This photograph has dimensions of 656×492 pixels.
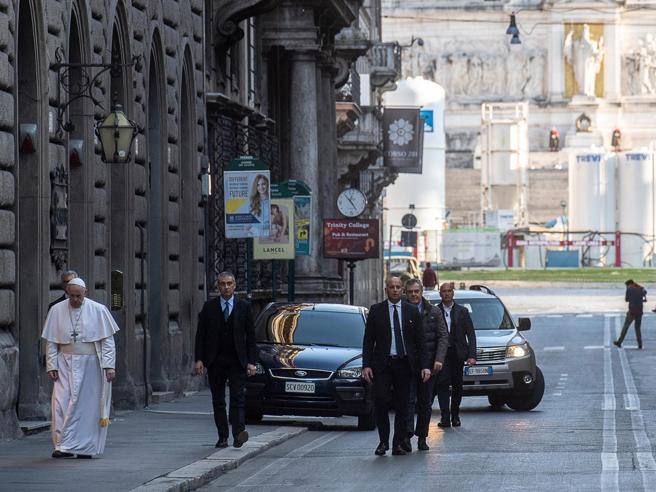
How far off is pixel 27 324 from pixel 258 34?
18.9m

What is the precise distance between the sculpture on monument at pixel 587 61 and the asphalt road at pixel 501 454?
112397 mm

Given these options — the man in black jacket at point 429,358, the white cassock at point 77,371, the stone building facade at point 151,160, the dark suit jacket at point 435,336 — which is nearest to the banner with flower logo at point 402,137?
the stone building facade at point 151,160

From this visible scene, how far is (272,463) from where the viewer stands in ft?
63.0

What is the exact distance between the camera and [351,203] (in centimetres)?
4256

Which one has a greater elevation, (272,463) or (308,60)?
(308,60)

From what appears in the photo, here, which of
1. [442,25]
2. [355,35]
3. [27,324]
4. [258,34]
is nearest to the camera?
[27,324]

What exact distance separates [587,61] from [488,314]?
117 m

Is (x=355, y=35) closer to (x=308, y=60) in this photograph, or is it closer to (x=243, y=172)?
(x=308, y=60)

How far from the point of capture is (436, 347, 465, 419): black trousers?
79.8 ft

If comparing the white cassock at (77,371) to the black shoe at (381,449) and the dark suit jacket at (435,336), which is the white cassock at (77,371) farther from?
the dark suit jacket at (435,336)

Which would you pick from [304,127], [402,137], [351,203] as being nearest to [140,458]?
[304,127]

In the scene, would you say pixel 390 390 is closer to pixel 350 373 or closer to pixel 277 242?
pixel 350 373

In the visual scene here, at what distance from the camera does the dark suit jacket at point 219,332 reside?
776 inches

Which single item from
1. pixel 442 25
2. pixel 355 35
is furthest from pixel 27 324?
pixel 442 25
